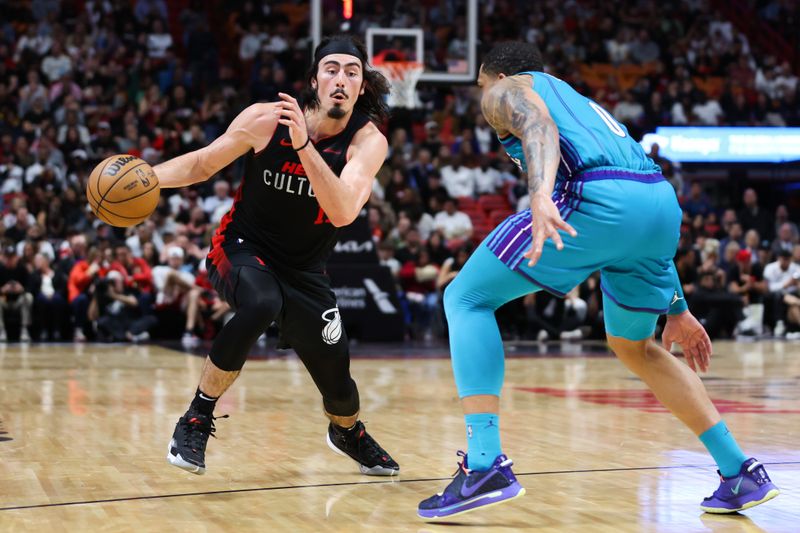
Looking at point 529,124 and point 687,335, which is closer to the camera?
point 529,124

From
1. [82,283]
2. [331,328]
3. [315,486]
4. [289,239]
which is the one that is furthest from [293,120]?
[82,283]

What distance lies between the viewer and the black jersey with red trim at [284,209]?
5266mm

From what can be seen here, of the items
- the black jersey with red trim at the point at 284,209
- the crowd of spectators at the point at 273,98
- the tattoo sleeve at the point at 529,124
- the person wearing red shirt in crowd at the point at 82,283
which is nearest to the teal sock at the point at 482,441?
the tattoo sleeve at the point at 529,124

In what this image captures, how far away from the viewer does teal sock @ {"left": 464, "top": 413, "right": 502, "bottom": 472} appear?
4180 millimetres

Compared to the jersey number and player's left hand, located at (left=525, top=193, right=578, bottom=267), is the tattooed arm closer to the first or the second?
player's left hand, located at (left=525, top=193, right=578, bottom=267)

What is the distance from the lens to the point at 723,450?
4516 millimetres

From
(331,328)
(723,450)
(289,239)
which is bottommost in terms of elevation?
(723,450)

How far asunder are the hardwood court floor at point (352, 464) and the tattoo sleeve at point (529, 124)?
1266mm

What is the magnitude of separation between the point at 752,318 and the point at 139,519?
15.1 m

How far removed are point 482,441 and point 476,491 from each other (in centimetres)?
18

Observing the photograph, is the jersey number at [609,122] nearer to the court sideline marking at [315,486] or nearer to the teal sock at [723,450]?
the teal sock at [723,450]

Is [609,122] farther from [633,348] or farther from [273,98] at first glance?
[273,98]

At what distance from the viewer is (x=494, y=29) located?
23672 mm

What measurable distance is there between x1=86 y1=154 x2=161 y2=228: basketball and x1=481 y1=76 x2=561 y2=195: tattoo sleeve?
1.57 metres
